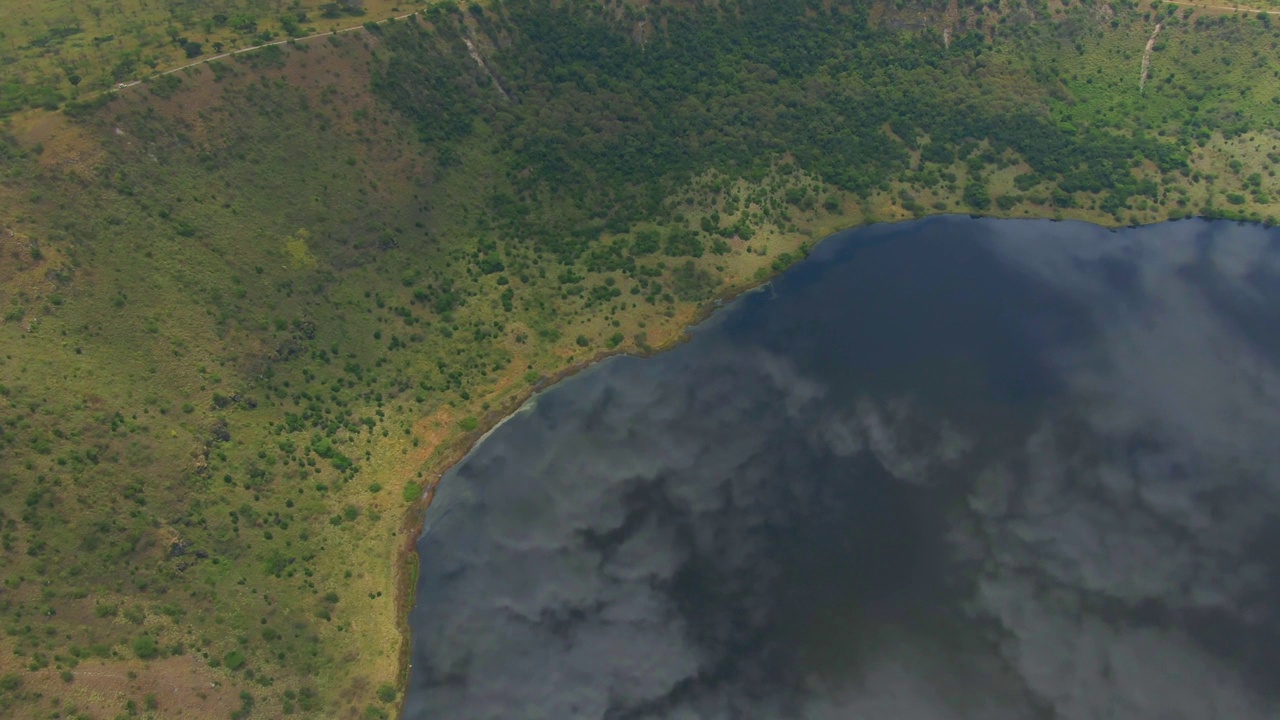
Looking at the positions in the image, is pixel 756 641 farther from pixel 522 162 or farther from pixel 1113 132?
pixel 1113 132

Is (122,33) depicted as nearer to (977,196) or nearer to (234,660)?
(234,660)

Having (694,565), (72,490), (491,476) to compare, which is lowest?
(694,565)

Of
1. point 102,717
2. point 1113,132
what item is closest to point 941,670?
point 102,717

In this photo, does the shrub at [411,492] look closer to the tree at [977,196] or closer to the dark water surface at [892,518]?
the dark water surface at [892,518]

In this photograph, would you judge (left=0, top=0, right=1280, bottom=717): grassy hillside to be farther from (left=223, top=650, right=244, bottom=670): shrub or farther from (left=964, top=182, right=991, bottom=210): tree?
(left=964, top=182, right=991, bottom=210): tree

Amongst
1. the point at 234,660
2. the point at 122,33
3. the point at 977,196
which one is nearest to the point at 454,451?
the point at 234,660

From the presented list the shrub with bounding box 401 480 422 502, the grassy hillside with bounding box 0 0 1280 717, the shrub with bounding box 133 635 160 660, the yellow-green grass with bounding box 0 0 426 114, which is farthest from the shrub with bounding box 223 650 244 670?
the yellow-green grass with bounding box 0 0 426 114
